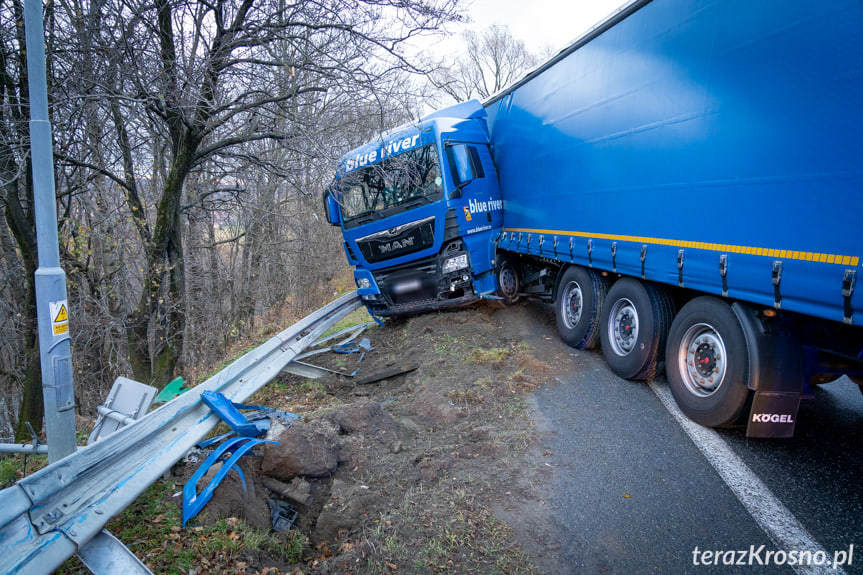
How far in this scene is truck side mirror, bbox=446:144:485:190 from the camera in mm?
7664

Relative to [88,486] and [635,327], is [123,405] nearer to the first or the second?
[88,486]

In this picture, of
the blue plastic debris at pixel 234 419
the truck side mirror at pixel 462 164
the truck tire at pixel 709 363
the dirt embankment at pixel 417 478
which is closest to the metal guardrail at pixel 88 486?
the blue plastic debris at pixel 234 419

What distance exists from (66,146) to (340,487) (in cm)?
734

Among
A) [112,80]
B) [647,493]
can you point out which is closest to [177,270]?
[112,80]

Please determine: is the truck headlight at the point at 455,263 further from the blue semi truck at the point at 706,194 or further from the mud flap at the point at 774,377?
the mud flap at the point at 774,377

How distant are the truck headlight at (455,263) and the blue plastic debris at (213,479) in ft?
15.2

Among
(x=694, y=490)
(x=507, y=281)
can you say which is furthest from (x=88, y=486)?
(x=507, y=281)

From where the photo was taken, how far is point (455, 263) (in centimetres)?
784

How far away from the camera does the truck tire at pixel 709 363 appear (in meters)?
3.68

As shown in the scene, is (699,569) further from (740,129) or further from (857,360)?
(740,129)

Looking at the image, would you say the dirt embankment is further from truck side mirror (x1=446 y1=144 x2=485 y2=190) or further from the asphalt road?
truck side mirror (x1=446 y1=144 x2=485 y2=190)

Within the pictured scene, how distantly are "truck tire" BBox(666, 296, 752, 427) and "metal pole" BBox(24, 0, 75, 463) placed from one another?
4736 millimetres

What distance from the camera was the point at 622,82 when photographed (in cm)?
495

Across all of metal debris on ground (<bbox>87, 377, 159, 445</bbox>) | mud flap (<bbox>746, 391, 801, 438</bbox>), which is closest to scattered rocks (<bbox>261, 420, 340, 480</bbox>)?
metal debris on ground (<bbox>87, 377, 159, 445</bbox>)
